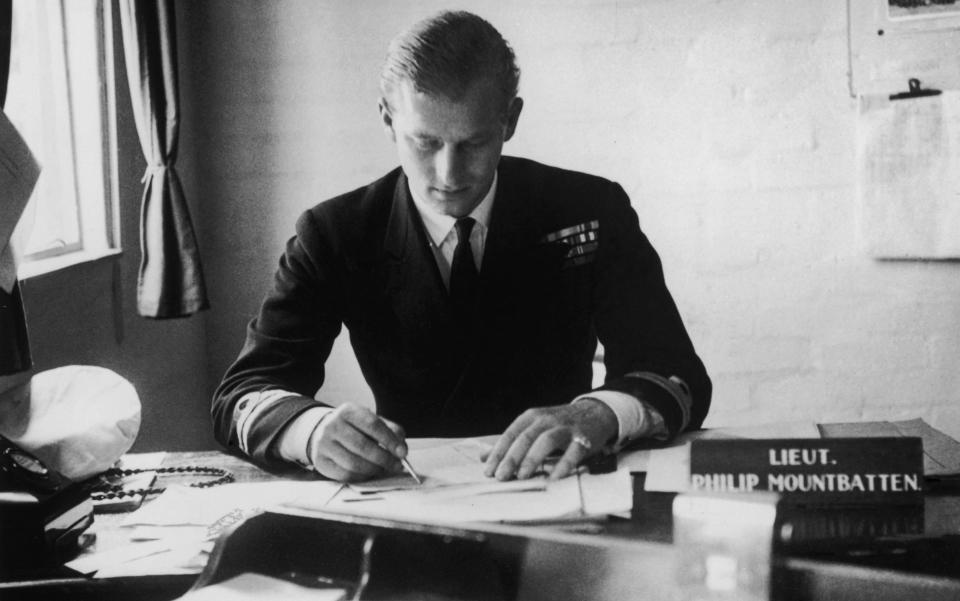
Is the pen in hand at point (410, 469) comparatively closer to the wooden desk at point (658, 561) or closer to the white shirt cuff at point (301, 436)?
the white shirt cuff at point (301, 436)

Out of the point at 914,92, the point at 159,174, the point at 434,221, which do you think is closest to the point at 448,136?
the point at 434,221

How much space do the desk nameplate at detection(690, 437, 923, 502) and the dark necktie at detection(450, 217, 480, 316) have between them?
0.70m

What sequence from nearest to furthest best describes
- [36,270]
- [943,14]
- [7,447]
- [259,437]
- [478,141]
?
[7,447] → [259,437] → [478,141] → [36,270] → [943,14]

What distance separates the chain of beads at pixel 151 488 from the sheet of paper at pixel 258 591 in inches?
16.3

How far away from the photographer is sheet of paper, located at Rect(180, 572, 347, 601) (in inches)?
29.7

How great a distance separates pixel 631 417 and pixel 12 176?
924 millimetres

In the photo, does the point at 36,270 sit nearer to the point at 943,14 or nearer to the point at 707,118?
the point at 707,118

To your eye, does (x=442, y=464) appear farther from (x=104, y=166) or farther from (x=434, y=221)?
(x=104, y=166)

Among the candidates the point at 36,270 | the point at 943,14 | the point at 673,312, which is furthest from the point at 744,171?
the point at 36,270

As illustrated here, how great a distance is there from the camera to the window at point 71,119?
7.19ft

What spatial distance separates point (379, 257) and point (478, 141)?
31cm

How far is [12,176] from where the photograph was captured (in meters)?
1.34

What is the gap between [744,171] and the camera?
2.67 m

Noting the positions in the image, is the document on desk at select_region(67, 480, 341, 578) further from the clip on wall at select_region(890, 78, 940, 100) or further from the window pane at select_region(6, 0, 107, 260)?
the clip on wall at select_region(890, 78, 940, 100)
